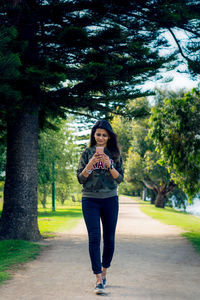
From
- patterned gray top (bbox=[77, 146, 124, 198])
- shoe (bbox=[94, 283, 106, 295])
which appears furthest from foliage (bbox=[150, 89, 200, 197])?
shoe (bbox=[94, 283, 106, 295])

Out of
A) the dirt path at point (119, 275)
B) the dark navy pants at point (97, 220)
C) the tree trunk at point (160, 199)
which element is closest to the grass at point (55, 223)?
the dirt path at point (119, 275)

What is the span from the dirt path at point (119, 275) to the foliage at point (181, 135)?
8.51 ft

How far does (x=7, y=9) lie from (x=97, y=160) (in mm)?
6003

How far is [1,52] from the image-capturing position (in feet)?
22.6

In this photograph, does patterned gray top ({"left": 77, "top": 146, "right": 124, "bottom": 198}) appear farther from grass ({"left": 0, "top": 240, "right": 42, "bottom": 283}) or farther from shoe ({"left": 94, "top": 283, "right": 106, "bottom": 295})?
grass ({"left": 0, "top": 240, "right": 42, "bottom": 283})

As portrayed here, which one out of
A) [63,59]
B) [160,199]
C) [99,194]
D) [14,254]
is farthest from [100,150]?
[160,199]

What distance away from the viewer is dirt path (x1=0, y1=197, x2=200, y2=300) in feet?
14.0

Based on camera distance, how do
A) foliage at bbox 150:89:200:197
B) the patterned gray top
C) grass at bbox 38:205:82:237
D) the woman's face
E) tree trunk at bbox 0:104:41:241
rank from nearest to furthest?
the patterned gray top
the woman's face
tree trunk at bbox 0:104:41:241
foliage at bbox 150:89:200:197
grass at bbox 38:205:82:237

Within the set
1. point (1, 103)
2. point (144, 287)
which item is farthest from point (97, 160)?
point (1, 103)

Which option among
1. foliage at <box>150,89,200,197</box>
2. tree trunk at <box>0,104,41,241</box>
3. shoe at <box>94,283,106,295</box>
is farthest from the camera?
foliage at <box>150,89,200,197</box>

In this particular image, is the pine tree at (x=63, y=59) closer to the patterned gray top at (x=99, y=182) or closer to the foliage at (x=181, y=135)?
the foliage at (x=181, y=135)

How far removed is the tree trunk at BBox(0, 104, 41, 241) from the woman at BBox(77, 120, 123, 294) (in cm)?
501

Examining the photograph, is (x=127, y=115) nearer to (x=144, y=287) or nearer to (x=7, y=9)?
(x=7, y=9)

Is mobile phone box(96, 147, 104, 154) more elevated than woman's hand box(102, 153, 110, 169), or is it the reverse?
mobile phone box(96, 147, 104, 154)
